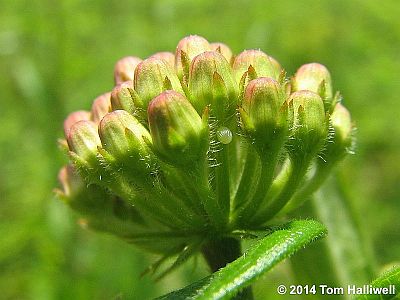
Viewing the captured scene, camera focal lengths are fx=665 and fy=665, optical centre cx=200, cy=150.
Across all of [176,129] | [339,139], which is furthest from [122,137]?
[339,139]

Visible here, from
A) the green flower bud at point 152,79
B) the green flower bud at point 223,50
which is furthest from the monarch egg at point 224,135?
the green flower bud at point 223,50

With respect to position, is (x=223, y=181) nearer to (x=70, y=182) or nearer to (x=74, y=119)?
(x=70, y=182)

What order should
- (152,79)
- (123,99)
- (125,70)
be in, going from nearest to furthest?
(152,79)
(123,99)
(125,70)

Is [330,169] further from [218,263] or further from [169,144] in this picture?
[169,144]

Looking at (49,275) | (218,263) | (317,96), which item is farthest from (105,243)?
(317,96)

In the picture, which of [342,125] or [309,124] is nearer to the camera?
[309,124]

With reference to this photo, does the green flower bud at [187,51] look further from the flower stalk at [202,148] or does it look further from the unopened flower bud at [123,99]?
the unopened flower bud at [123,99]
